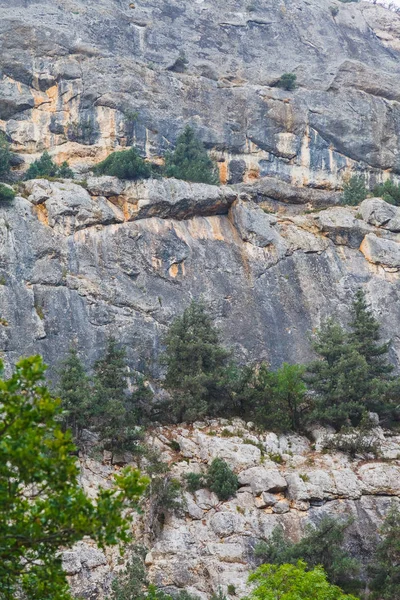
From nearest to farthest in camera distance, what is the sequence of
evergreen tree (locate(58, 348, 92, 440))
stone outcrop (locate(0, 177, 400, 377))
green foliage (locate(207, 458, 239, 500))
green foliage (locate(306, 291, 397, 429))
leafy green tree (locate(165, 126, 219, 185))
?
1. green foliage (locate(207, 458, 239, 500))
2. evergreen tree (locate(58, 348, 92, 440))
3. green foliage (locate(306, 291, 397, 429))
4. stone outcrop (locate(0, 177, 400, 377))
5. leafy green tree (locate(165, 126, 219, 185))

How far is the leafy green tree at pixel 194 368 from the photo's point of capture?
33.8m

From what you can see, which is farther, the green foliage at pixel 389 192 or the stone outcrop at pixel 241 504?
the green foliage at pixel 389 192

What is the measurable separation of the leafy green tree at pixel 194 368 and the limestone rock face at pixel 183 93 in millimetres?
16486

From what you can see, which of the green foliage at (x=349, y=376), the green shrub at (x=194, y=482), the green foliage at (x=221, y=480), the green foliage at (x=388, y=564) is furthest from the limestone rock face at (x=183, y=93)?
the green foliage at (x=388, y=564)

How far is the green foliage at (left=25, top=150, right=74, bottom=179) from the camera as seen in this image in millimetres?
45062

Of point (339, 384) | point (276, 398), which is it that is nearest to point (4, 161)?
point (276, 398)

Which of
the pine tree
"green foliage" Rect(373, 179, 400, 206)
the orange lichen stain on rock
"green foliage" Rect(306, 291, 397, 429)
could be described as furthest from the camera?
"green foliage" Rect(373, 179, 400, 206)

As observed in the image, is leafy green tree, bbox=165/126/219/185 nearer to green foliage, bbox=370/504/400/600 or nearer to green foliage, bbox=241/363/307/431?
green foliage, bbox=241/363/307/431

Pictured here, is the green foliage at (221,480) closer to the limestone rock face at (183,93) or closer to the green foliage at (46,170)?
the green foliage at (46,170)

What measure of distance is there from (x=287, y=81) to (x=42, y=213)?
26041 mm

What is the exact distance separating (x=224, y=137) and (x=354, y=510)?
100ft

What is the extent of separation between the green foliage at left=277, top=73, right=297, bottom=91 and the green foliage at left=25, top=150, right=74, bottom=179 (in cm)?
2092

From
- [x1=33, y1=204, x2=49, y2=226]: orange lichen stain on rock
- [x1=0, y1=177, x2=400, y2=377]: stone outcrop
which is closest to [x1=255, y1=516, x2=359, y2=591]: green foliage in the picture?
[x1=0, y1=177, x2=400, y2=377]: stone outcrop

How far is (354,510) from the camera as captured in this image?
29734 millimetres
